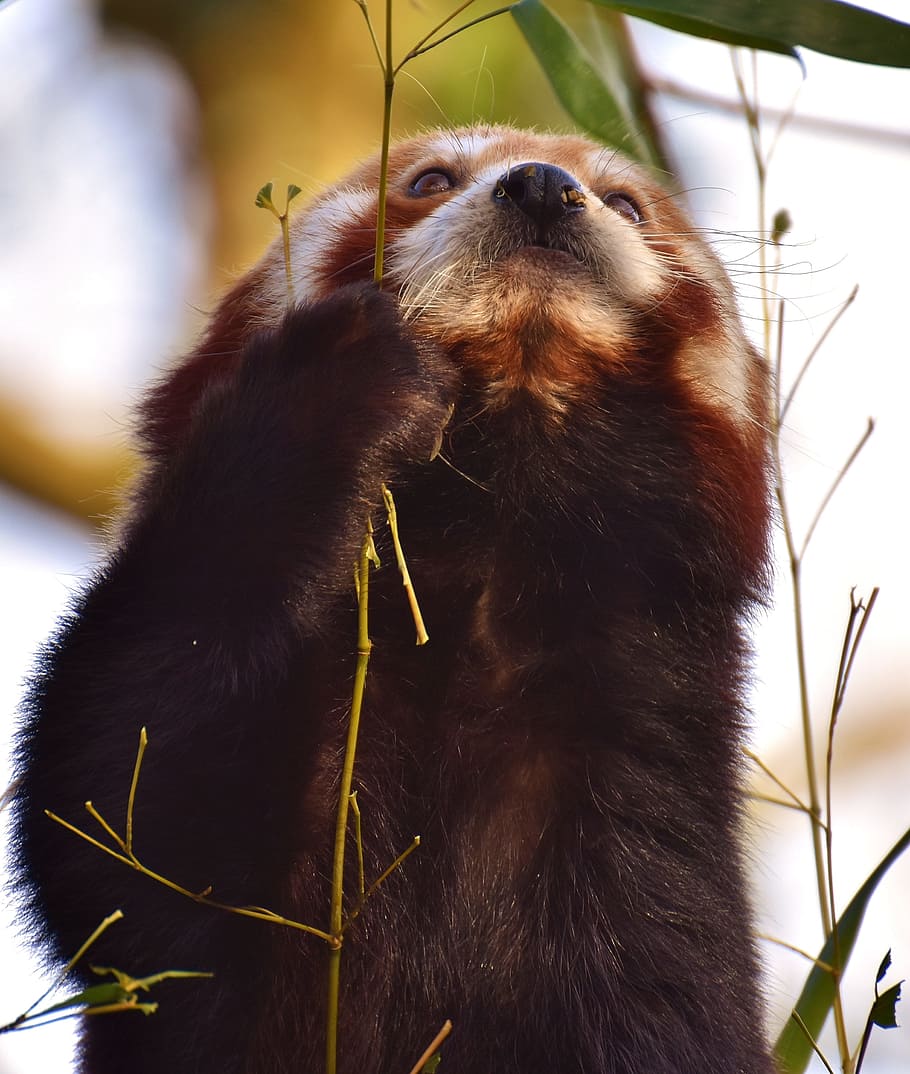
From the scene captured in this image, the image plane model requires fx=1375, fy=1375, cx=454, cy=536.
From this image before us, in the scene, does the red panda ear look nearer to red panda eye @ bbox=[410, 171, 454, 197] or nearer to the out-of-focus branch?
red panda eye @ bbox=[410, 171, 454, 197]

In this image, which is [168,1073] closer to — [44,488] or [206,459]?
[206,459]

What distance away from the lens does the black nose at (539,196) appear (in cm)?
319

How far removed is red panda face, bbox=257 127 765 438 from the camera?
3115 mm

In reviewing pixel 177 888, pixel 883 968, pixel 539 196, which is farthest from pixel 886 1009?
pixel 539 196

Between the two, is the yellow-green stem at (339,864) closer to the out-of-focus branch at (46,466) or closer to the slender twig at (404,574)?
the slender twig at (404,574)

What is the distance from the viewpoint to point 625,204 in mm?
3939

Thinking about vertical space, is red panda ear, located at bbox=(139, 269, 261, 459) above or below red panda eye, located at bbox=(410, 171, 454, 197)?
below

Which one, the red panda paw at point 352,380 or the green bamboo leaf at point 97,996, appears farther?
the red panda paw at point 352,380

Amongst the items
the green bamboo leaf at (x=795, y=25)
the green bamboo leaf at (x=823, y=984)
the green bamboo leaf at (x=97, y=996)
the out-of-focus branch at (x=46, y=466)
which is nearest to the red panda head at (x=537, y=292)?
the green bamboo leaf at (x=795, y=25)

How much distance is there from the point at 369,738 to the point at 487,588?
17.2 inches

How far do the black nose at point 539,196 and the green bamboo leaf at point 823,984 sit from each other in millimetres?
1578

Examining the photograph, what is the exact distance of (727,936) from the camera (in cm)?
301

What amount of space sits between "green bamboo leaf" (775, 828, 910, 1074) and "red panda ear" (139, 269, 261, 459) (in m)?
1.86

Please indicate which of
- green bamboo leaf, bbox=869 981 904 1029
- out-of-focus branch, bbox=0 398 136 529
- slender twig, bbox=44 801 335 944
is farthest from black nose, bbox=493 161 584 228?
out-of-focus branch, bbox=0 398 136 529
